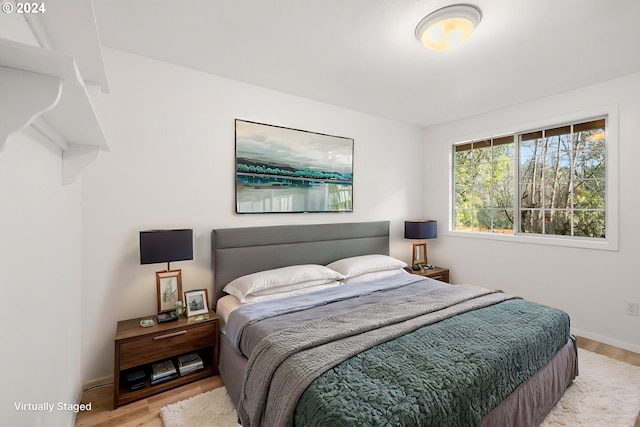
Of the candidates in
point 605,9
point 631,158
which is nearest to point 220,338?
point 605,9

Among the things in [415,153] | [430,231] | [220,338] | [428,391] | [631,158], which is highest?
[415,153]

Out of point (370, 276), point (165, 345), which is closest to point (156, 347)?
point (165, 345)

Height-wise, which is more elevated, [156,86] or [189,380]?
[156,86]

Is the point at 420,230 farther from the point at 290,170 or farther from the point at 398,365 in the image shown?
the point at 398,365

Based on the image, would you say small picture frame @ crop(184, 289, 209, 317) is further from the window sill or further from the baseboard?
the baseboard

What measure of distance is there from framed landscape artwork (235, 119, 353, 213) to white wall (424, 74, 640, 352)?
5.76ft

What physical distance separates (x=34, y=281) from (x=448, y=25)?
2.45 meters

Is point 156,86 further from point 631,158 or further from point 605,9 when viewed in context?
point 631,158

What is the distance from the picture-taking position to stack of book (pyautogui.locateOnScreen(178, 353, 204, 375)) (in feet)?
7.11

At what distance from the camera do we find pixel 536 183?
332 cm

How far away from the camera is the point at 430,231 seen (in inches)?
148

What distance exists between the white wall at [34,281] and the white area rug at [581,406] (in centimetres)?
63

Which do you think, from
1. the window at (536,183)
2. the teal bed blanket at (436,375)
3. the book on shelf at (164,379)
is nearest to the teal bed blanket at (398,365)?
the teal bed blanket at (436,375)

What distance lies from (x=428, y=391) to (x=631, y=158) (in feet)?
9.95
